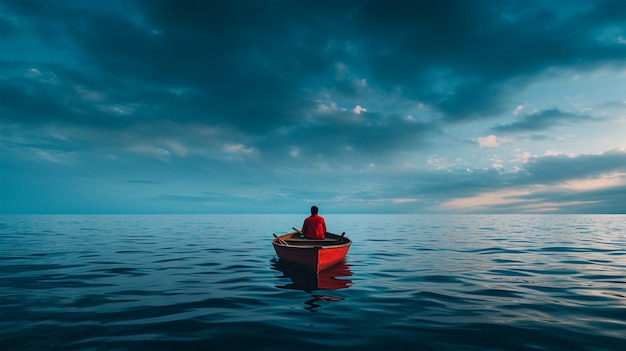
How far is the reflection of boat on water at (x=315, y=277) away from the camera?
11.2 m

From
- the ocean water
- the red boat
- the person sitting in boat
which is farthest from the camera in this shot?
the person sitting in boat

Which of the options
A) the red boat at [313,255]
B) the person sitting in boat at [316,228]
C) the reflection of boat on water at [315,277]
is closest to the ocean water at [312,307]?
the reflection of boat on water at [315,277]

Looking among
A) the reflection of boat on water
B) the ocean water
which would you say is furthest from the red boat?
the ocean water

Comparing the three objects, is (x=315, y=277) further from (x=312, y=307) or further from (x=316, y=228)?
(x=316, y=228)

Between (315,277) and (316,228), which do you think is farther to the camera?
(316,228)

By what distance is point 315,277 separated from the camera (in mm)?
12680

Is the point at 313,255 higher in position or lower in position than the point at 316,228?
lower

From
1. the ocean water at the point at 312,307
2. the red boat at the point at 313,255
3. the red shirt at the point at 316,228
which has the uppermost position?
the red shirt at the point at 316,228

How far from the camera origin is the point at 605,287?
424 inches

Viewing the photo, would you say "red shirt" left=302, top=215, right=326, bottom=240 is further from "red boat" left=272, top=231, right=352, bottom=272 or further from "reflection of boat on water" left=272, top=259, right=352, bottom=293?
"red boat" left=272, top=231, right=352, bottom=272

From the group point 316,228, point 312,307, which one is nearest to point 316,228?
point 316,228

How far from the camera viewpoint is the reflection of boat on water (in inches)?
439

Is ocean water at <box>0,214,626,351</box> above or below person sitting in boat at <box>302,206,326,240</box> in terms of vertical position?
below

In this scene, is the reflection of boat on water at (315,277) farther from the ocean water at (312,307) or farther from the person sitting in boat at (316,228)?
the person sitting in boat at (316,228)
